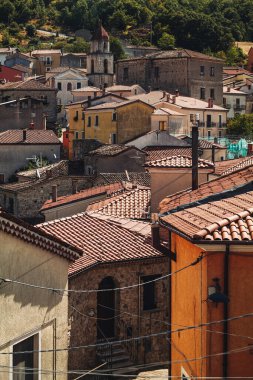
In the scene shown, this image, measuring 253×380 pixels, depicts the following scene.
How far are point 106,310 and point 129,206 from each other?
6001mm

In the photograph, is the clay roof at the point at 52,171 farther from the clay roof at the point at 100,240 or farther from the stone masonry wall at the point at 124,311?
the stone masonry wall at the point at 124,311

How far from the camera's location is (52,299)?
1252 centimetres

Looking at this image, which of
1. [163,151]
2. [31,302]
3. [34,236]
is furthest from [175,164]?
[163,151]

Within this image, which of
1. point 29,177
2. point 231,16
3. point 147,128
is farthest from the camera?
point 231,16

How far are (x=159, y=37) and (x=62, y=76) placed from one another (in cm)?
4497

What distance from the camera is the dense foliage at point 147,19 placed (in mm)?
125500

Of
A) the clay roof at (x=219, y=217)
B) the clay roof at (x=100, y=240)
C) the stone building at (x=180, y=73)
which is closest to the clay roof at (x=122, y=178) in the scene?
the clay roof at (x=100, y=240)

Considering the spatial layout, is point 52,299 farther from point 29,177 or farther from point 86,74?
point 86,74

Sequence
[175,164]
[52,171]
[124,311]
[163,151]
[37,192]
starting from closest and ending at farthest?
[124,311] → [175,164] → [37,192] → [163,151] → [52,171]

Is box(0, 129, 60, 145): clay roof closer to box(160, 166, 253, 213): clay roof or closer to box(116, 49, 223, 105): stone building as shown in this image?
box(116, 49, 223, 105): stone building

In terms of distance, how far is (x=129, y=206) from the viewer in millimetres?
27078

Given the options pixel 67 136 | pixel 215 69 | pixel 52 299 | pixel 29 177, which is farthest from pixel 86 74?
pixel 52 299

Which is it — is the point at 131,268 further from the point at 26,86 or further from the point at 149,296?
the point at 26,86

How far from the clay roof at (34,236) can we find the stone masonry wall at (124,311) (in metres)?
7.30
